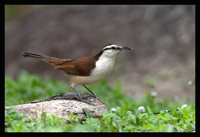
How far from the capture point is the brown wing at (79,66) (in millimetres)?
9058

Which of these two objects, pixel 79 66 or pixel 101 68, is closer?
pixel 101 68

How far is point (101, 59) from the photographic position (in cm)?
906

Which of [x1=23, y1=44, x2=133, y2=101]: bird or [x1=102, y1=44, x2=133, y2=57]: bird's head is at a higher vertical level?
[x1=102, y1=44, x2=133, y2=57]: bird's head

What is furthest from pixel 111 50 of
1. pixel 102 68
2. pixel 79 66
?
pixel 79 66

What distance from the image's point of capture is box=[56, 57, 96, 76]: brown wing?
906 cm

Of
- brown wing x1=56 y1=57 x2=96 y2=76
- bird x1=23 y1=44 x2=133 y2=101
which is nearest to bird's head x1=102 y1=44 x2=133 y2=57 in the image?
bird x1=23 y1=44 x2=133 y2=101

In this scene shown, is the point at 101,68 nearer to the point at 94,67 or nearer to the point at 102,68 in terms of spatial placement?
the point at 102,68

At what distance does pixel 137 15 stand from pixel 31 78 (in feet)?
18.0


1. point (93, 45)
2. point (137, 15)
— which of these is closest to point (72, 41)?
point (93, 45)

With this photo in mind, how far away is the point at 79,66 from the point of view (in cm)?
916

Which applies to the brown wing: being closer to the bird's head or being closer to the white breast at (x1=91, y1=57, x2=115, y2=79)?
the white breast at (x1=91, y1=57, x2=115, y2=79)

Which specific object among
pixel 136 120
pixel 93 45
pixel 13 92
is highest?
pixel 93 45

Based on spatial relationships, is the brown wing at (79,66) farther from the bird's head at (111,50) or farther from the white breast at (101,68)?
the bird's head at (111,50)
